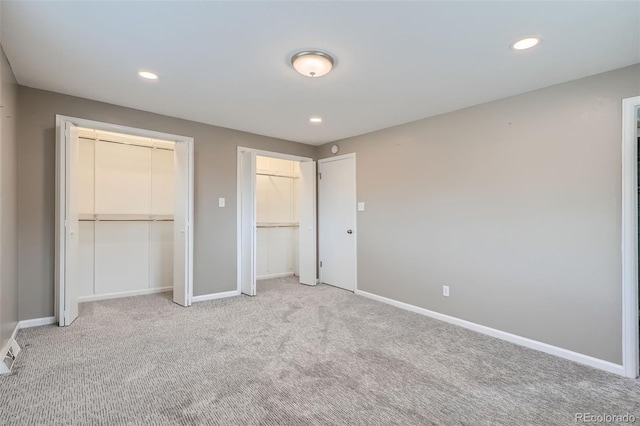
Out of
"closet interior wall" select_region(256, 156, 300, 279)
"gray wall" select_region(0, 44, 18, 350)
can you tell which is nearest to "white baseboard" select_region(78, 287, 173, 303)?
"gray wall" select_region(0, 44, 18, 350)

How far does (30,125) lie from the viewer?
3.04 m

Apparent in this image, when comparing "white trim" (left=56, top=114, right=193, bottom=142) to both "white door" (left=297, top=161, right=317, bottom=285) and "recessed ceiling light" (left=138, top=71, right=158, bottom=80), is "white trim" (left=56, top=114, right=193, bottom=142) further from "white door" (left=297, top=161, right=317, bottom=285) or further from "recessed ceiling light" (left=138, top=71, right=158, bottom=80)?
"white door" (left=297, top=161, right=317, bottom=285)

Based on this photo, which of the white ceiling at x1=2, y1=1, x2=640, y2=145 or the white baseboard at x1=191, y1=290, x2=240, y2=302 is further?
the white baseboard at x1=191, y1=290, x2=240, y2=302

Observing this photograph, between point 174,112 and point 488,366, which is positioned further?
point 174,112

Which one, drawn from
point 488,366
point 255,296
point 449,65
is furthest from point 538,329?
point 255,296

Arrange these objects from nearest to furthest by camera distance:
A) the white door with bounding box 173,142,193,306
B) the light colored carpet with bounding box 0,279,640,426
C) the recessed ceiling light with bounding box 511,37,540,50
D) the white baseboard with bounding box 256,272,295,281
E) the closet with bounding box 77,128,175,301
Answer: the light colored carpet with bounding box 0,279,640,426, the recessed ceiling light with bounding box 511,37,540,50, the white door with bounding box 173,142,193,306, the closet with bounding box 77,128,175,301, the white baseboard with bounding box 256,272,295,281

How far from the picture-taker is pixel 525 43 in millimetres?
2121

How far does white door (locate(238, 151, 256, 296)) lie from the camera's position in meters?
4.39

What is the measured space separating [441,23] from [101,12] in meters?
2.10

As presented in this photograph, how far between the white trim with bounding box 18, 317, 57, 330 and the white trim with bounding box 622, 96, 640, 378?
16.9ft

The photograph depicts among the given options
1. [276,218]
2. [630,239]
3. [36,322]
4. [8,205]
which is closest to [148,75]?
[8,205]

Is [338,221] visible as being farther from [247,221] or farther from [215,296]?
[215,296]

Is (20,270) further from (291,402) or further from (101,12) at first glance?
(291,402)

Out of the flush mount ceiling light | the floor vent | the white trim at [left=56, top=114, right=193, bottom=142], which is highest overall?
the flush mount ceiling light
